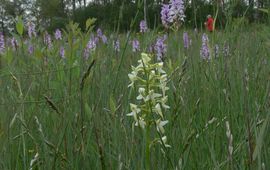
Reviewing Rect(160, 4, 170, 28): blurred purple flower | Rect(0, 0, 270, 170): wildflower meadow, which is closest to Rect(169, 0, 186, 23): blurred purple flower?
Rect(160, 4, 170, 28): blurred purple flower

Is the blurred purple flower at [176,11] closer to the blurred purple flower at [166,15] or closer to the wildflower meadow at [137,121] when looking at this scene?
the blurred purple flower at [166,15]

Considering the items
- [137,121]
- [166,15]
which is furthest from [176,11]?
[137,121]

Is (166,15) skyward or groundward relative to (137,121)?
skyward

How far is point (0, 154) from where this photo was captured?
113cm

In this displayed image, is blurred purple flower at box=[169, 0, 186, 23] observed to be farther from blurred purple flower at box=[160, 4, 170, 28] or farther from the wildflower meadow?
the wildflower meadow

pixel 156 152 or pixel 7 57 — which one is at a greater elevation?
pixel 7 57

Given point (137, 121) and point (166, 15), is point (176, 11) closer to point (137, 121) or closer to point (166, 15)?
point (166, 15)

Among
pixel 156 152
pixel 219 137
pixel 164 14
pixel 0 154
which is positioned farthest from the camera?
pixel 164 14

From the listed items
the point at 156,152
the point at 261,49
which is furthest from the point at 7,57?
the point at 261,49

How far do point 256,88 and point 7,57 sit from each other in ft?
3.47

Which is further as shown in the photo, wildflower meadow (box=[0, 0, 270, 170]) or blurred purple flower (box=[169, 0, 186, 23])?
blurred purple flower (box=[169, 0, 186, 23])

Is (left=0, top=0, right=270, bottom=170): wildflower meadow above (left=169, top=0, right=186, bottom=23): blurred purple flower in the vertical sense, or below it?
below

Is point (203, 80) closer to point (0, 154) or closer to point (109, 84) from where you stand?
point (109, 84)

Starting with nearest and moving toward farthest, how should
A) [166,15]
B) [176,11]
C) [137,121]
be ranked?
1. [137,121]
2. [176,11]
3. [166,15]
